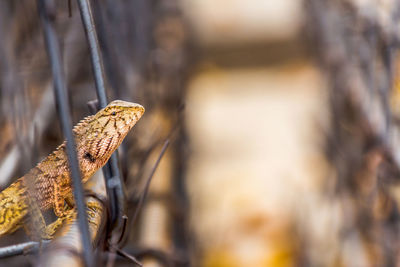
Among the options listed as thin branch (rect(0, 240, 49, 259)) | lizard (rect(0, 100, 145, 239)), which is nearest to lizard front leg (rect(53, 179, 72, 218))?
lizard (rect(0, 100, 145, 239))

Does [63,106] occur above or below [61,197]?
above

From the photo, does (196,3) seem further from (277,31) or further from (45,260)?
(45,260)

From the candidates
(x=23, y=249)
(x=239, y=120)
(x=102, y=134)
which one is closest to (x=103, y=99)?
(x=102, y=134)

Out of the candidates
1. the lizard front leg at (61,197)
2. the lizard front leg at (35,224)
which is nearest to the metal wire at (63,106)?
the lizard front leg at (35,224)

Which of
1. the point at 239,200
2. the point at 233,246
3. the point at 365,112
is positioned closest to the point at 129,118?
the point at 365,112

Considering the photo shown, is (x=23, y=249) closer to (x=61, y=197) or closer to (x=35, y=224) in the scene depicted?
(x=35, y=224)

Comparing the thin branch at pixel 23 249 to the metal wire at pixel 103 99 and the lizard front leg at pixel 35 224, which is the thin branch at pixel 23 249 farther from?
the metal wire at pixel 103 99

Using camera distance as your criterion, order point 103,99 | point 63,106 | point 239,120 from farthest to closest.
Result: point 239,120
point 103,99
point 63,106
